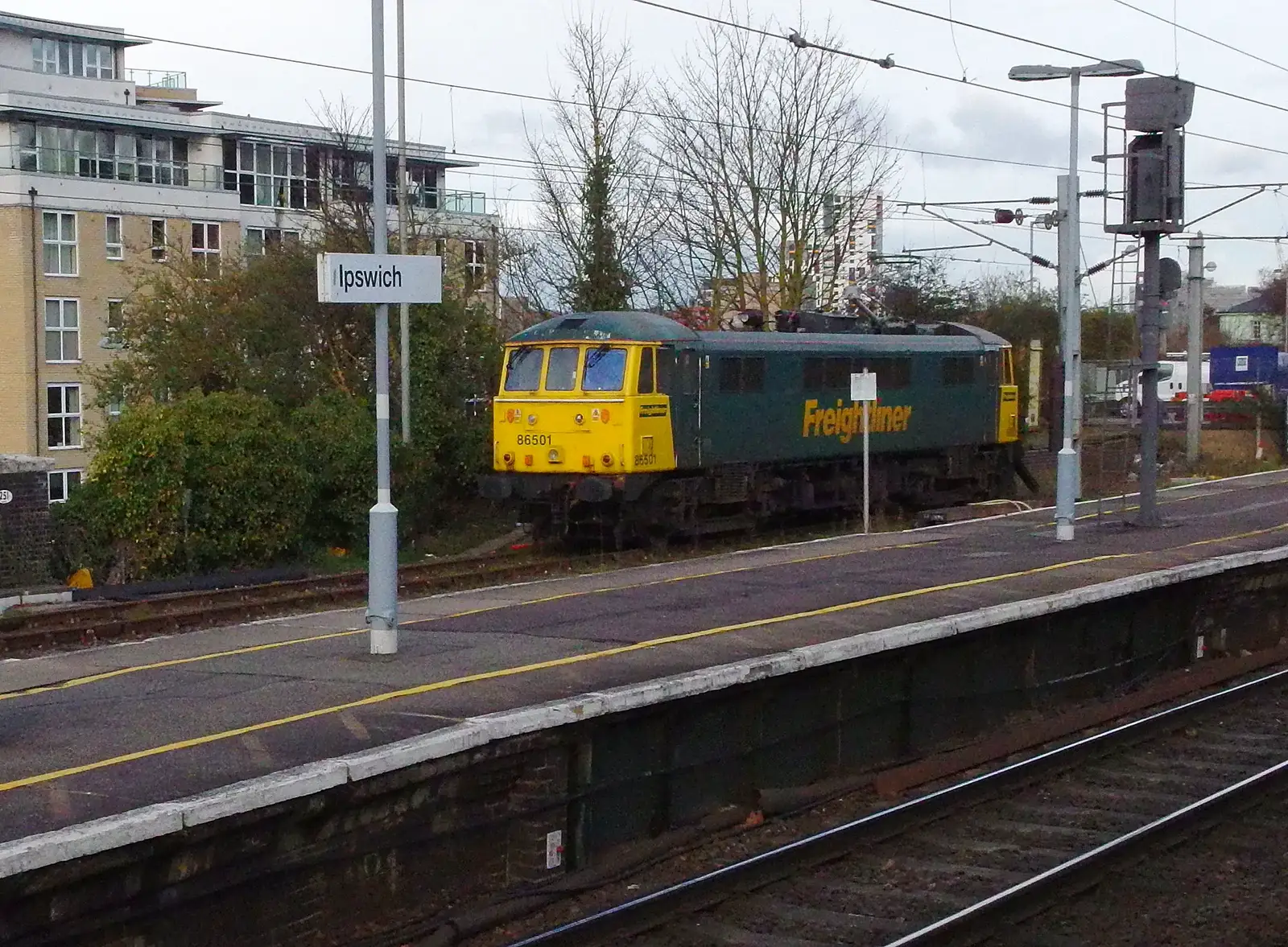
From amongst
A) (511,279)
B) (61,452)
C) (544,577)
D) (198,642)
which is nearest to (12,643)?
(198,642)

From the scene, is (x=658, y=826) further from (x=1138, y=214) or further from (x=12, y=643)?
(x=1138, y=214)

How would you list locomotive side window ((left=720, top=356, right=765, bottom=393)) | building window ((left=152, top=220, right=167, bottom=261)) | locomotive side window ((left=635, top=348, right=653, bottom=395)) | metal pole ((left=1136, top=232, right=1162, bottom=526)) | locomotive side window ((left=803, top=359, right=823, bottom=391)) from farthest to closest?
building window ((left=152, top=220, right=167, bottom=261))
locomotive side window ((left=803, top=359, right=823, bottom=391))
locomotive side window ((left=720, top=356, right=765, bottom=393))
locomotive side window ((left=635, top=348, right=653, bottom=395))
metal pole ((left=1136, top=232, right=1162, bottom=526))

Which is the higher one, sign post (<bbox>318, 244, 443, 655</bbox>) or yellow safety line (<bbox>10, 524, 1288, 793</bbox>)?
sign post (<bbox>318, 244, 443, 655</bbox>)

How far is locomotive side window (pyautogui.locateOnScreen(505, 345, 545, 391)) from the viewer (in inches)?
872

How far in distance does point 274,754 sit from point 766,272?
27.9m

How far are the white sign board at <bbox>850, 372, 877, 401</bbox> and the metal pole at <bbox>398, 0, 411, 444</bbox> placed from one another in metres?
6.64

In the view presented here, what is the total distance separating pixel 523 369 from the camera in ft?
73.3

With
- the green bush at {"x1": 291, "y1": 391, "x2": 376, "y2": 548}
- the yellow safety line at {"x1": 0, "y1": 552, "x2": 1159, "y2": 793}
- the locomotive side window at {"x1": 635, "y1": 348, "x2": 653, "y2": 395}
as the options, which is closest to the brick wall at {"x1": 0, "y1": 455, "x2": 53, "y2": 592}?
the green bush at {"x1": 291, "y1": 391, "x2": 376, "y2": 548}

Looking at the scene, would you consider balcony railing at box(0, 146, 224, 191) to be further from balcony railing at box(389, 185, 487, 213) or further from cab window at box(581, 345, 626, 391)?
cab window at box(581, 345, 626, 391)

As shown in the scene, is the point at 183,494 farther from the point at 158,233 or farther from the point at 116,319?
the point at 158,233

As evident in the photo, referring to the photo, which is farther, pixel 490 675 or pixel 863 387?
pixel 863 387

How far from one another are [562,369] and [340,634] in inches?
374

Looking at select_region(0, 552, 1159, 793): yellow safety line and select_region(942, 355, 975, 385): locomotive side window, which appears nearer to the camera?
select_region(0, 552, 1159, 793): yellow safety line

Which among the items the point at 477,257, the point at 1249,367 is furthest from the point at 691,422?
the point at 1249,367
